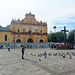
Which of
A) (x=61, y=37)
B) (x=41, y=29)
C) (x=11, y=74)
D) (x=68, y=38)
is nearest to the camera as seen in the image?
(x=11, y=74)

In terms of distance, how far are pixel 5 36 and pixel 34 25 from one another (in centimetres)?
1477

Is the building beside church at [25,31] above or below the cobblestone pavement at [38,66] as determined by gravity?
above

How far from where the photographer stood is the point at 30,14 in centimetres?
4375

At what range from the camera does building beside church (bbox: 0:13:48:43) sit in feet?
131

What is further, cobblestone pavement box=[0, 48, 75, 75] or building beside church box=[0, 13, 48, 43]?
building beside church box=[0, 13, 48, 43]

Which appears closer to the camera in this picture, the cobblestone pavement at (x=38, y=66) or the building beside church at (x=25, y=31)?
the cobblestone pavement at (x=38, y=66)

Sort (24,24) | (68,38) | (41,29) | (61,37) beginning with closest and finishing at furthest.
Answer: (24,24) → (41,29) → (68,38) → (61,37)

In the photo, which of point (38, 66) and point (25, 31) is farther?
point (25, 31)

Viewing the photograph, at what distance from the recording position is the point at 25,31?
42750 mm

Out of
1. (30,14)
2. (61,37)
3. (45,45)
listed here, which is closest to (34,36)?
(45,45)

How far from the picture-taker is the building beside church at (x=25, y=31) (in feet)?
131

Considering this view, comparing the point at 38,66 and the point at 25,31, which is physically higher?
the point at 25,31

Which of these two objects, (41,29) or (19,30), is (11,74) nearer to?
(19,30)

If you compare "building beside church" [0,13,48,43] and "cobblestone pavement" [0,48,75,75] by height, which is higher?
"building beside church" [0,13,48,43]
